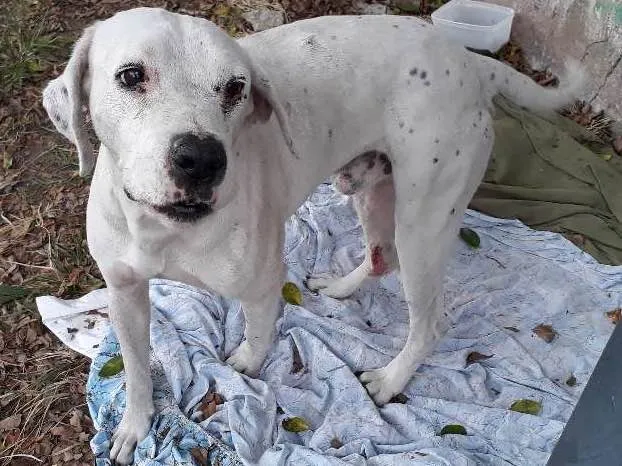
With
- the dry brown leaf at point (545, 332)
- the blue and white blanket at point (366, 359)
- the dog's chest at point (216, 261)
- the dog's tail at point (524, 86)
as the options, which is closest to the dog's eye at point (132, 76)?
the dog's chest at point (216, 261)

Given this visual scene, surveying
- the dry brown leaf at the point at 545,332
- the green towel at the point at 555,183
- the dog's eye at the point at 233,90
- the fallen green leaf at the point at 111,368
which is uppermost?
the dog's eye at the point at 233,90

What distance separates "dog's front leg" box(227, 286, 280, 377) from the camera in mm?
2834

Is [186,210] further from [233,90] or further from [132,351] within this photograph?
[132,351]

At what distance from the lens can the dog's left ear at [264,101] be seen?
91.0 inches

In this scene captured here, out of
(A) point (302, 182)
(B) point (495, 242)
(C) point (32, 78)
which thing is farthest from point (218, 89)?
(C) point (32, 78)

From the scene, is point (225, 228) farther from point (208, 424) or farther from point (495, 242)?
point (495, 242)

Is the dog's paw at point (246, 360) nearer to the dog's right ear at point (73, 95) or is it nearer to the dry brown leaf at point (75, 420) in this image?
the dry brown leaf at point (75, 420)

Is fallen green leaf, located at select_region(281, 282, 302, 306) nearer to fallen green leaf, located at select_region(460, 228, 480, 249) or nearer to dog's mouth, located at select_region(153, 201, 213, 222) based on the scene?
fallen green leaf, located at select_region(460, 228, 480, 249)

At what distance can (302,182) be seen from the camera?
9.27ft

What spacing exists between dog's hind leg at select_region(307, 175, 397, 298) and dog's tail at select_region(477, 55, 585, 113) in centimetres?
59

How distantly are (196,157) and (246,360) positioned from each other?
5.37 ft

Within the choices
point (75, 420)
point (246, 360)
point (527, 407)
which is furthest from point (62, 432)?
point (527, 407)

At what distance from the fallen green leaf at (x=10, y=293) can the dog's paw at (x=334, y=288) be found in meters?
1.56

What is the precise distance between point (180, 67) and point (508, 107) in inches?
130
